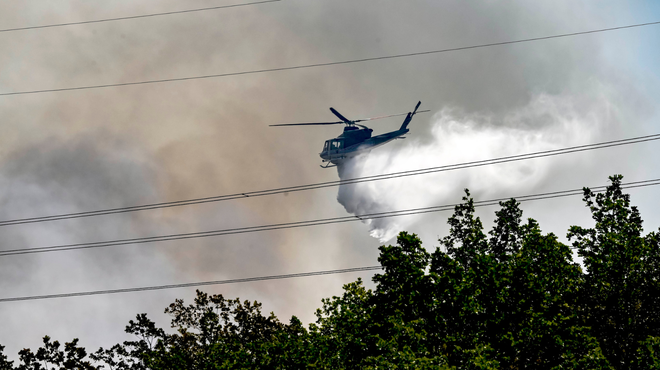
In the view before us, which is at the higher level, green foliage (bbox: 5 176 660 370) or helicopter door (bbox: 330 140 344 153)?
helicopter door (bbox: 330 140 344 153)

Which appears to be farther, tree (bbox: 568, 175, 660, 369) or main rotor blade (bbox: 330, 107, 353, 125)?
main rotor blade (bbox: 330, 107, 353, 125)

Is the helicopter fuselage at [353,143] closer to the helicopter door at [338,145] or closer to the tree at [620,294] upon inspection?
the helicopter door at [338,145]

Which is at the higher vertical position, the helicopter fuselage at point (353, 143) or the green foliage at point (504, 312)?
the helicopter fuselage at point (353, 143)

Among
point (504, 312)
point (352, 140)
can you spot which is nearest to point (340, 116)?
point (352, 140)

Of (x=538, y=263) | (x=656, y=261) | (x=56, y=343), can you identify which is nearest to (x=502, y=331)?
(x=538, y=263)

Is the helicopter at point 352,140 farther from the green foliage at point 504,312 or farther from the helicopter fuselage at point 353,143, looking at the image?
the green foliage at point 504,312

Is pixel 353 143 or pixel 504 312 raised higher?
pixel 353 143

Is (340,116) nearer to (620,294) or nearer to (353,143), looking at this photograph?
(353,143)

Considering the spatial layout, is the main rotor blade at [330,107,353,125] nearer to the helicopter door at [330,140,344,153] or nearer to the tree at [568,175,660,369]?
the helicopter door at [330,140,344,153]

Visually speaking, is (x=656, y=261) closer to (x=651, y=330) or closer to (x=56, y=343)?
(x=651, y=330)

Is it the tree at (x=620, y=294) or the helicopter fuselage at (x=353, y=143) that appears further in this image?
the helicopter fuselage at (x=353, y=143)

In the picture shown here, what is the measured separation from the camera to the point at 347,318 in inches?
1470

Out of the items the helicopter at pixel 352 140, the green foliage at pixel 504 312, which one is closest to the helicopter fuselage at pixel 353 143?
the helicopter at pixel 352 140

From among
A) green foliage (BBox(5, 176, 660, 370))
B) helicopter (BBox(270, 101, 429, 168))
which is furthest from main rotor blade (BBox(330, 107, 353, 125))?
green foliage (BBox(5, 176, 660, 370))
